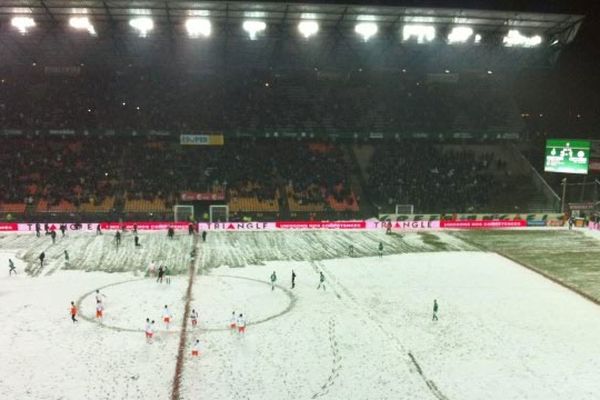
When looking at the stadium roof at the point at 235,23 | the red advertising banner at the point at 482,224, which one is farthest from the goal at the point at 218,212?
the red advertising banner at the point at 482,224

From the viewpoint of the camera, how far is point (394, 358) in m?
27.4

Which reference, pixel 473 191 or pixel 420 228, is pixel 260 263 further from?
pixel 473 191

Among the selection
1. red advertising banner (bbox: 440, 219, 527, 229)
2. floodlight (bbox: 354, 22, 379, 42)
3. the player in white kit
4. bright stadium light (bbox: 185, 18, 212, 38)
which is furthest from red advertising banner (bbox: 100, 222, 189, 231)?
red advertising banner (bbox: 440, 219, 527, 229)

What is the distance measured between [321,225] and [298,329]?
100 ft

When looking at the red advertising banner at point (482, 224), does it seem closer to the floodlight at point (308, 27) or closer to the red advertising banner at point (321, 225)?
the red advertising banner at point (321, 225)

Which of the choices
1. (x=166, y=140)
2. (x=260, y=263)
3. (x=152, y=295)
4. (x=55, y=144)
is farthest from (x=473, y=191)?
(x=55, y=144)

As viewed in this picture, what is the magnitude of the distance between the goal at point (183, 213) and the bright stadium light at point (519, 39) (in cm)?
3696

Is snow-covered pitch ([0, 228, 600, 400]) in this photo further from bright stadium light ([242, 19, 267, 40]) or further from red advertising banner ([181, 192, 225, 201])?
bright stadium light ([242, 19, 267, 40])

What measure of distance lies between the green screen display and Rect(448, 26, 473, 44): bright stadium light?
15.0 metres

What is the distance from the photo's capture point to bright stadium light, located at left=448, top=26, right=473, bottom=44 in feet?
193

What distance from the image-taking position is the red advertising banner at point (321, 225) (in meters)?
60.7

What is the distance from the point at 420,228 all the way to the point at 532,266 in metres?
17.5

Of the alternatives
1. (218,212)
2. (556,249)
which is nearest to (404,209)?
(556,249)

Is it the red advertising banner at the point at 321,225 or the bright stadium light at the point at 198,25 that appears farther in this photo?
the red advertising banner at the point at 321,225
